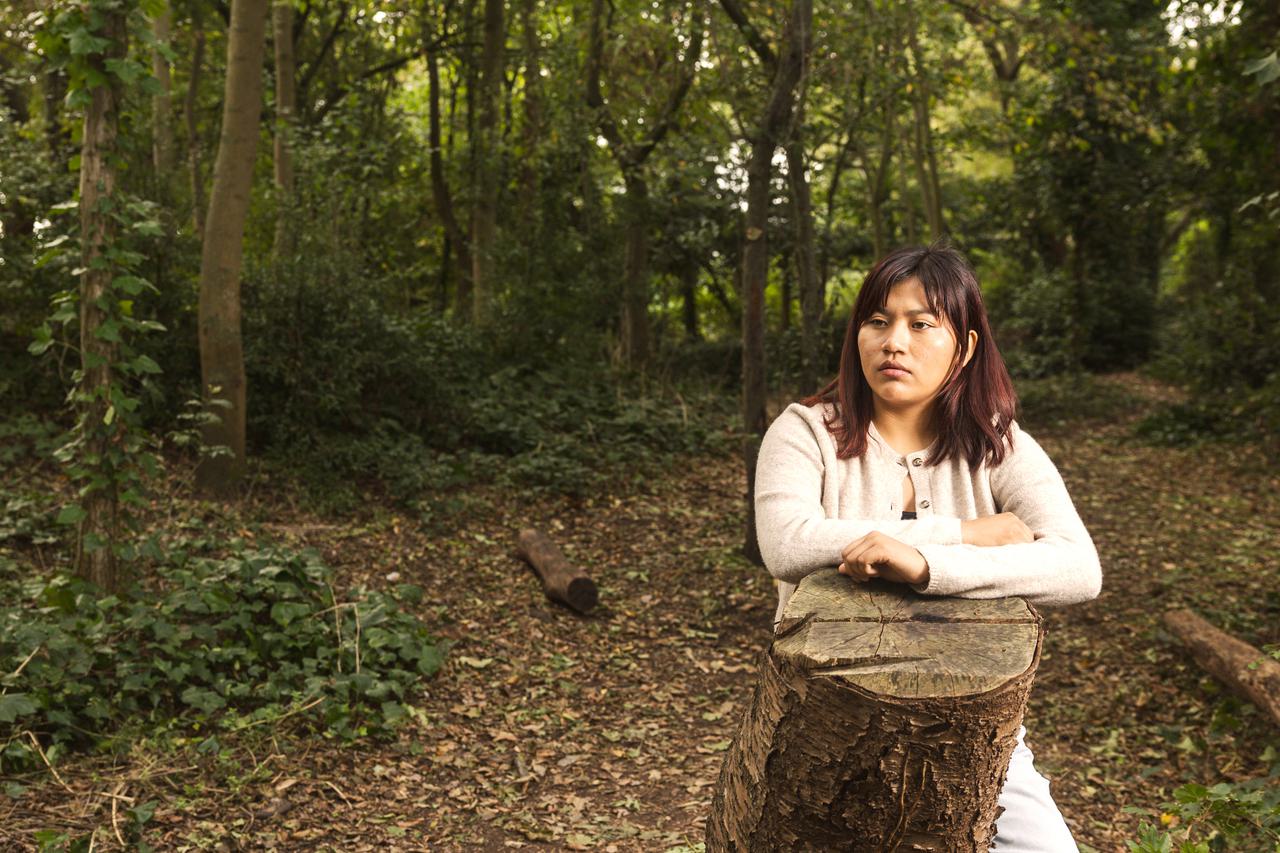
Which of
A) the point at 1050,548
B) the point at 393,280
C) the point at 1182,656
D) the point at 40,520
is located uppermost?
the point at 393,280

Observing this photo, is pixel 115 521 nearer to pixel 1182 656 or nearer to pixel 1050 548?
pixel 1050 548

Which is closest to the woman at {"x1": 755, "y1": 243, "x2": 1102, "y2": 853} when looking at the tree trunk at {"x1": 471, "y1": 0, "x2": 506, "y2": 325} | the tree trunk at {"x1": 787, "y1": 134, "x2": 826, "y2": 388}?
the tree trunk at {"x1": 787, "y1": 134, "x2": 826, "y2": 388}

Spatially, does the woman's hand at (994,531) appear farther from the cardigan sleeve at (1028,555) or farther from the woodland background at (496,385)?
the woodland background at (496,385)

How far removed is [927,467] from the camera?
2.41 m

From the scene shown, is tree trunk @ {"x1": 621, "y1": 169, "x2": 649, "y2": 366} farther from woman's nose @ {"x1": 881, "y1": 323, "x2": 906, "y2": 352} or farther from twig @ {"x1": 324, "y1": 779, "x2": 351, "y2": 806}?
woman's nose @ {"x1": 881, "y1": 323, "x2": 906, "y2": 352}

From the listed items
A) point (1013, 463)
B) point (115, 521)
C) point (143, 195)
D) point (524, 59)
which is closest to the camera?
point (1013, 463)

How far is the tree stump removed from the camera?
1.80m

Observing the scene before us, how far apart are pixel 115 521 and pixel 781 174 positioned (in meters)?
9.95

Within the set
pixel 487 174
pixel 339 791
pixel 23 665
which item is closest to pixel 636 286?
pixel 487 174

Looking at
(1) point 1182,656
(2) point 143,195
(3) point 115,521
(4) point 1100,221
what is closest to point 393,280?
(2) point 143,195

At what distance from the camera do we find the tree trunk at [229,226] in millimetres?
7293

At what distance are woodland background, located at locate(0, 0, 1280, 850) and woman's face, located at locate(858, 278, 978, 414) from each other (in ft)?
4.47

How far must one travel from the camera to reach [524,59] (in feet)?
41.0

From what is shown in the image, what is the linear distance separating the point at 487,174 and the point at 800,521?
9853mm
